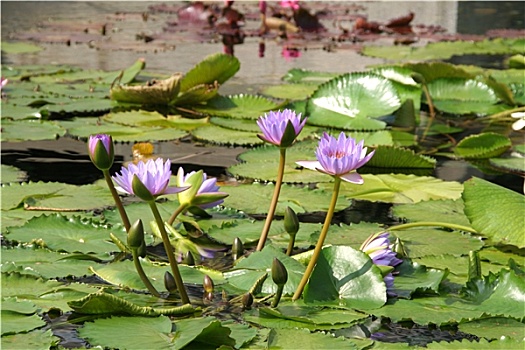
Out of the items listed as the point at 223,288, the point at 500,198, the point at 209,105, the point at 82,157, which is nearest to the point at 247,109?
the point at 209,105

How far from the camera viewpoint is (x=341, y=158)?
126 centimetres

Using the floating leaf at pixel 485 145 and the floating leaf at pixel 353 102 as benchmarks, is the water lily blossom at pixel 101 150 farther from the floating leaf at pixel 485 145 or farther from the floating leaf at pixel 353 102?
the floating leaf at pixel 353 102

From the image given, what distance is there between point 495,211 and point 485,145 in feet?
2.94

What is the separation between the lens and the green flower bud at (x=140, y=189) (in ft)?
3.94

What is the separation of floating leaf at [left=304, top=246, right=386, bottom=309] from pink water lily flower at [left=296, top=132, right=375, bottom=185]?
0.17m

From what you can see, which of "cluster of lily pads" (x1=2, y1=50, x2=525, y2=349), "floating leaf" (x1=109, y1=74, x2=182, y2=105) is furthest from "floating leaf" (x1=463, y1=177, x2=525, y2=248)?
Answer: "floating leaf" (x1=109, y1=74, x2=182, y2=105)

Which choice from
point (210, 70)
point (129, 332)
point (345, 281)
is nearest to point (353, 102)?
point (210, 70)

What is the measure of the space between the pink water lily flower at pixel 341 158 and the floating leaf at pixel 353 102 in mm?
1574

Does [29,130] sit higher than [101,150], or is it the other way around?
[101,150]

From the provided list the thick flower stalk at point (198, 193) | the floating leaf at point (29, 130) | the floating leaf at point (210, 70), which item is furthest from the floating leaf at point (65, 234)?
the floating leaf at point (210, 70)

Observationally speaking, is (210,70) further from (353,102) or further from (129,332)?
(129,332)

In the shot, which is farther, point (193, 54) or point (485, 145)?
point (193, 54)

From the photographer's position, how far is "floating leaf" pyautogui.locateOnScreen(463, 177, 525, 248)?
164 cm

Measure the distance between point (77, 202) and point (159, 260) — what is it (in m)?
0.45
